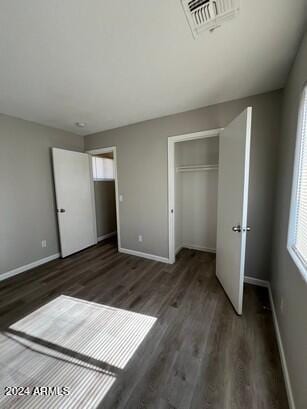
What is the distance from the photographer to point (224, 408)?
41.5 inches

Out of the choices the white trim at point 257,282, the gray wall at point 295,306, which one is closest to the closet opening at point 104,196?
the white trim at point 257,282

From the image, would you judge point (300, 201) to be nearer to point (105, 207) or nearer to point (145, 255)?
point (145, 255)

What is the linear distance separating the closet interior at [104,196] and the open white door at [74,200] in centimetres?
31

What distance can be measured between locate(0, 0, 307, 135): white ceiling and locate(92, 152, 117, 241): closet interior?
6.28ft

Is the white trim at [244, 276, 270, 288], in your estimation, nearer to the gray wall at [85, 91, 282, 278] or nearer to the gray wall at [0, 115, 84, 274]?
the gray wall at [85, 91, 282, 278]

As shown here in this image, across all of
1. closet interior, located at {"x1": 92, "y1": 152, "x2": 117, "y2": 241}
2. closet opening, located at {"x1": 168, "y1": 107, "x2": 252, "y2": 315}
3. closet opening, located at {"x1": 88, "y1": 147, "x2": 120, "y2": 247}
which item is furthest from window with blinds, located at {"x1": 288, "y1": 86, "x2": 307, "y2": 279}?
closet interior, located at {"x1": 92, "y1": 152, "x2": 117, "y2": 241}

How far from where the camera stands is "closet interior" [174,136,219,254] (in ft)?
10.6

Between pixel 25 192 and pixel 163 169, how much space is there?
91.7 inches

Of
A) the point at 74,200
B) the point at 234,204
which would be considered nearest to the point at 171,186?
the point at 234,204

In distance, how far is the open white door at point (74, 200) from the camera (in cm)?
317

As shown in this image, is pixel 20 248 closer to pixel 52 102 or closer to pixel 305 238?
pixel 52 102

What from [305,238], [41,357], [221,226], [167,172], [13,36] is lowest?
[41,357]

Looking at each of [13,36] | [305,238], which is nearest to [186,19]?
[13,36]

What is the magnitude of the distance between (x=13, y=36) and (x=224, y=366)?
9.58 ft
